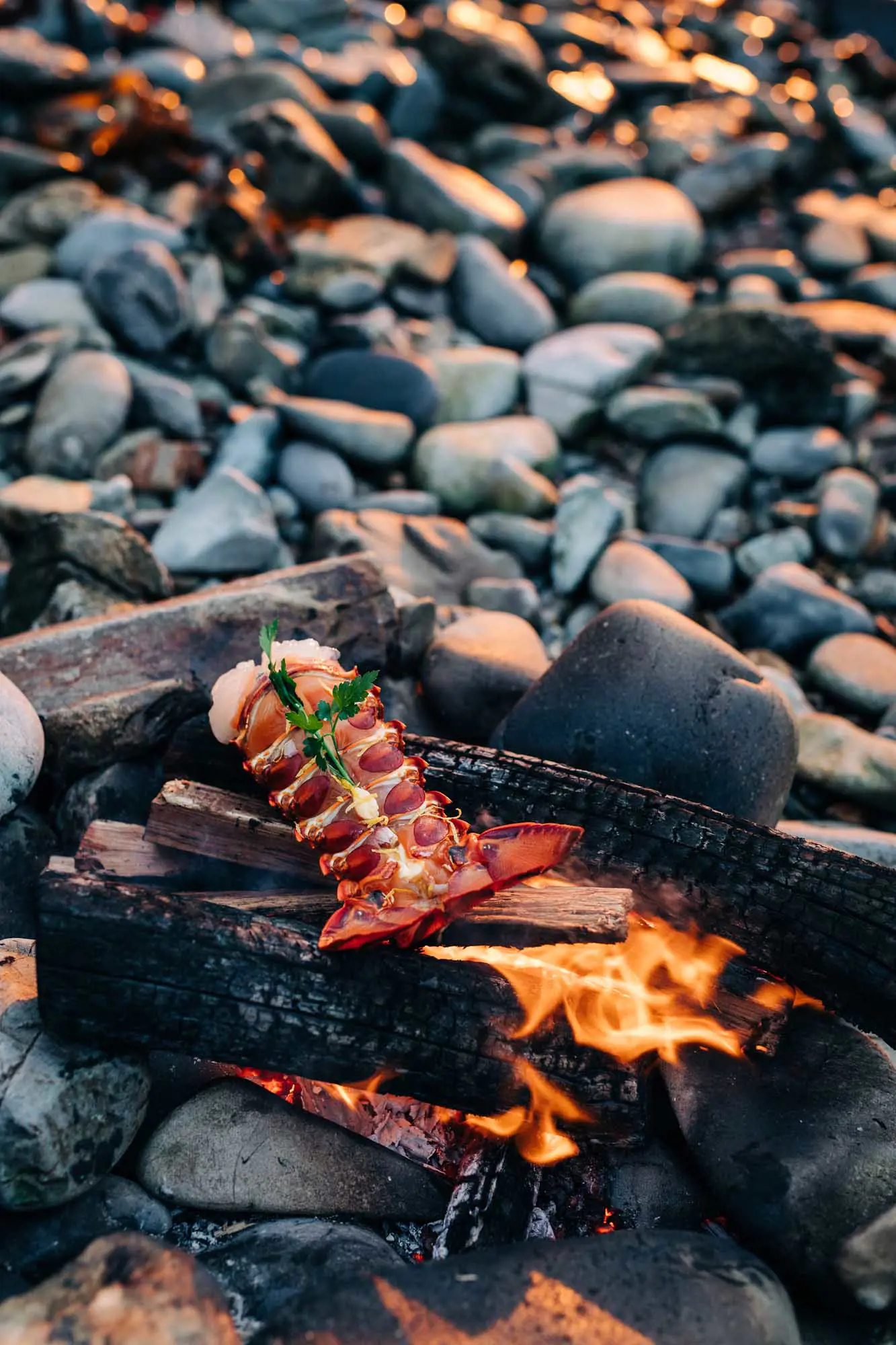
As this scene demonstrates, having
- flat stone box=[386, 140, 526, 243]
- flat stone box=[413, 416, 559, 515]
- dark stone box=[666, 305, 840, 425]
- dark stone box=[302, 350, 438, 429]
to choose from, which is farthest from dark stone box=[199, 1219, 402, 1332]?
flat stone box=[386, 140, 526, 243]

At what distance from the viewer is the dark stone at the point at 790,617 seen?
5660mm

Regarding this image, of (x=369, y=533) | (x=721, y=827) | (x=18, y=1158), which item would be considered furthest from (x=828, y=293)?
(x=18, y=1158)

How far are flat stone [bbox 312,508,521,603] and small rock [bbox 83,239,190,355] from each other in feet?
5.84

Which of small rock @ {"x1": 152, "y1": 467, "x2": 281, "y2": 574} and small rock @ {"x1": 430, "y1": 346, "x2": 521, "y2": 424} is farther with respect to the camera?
small rock @ {"x1": 430, "y1": 346, "x2": 521, "y2": 424}

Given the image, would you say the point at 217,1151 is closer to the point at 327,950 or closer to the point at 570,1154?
the point at 327,950

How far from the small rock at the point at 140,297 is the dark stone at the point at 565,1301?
556 cm

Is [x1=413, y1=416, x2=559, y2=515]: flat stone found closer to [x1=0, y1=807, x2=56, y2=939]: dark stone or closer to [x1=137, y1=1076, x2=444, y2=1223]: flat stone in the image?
[x1=0, y1=807, x2=56, y2=939]: dark stone

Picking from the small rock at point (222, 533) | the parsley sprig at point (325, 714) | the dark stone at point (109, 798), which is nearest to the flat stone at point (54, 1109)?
the dark stone at point (109, 798)

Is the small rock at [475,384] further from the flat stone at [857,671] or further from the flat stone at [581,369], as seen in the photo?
the flat stone at [857,671]

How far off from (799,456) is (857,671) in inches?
80.2

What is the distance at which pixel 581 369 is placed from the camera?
278 inches

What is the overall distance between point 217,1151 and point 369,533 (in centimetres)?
338

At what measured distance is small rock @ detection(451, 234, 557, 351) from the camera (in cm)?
757

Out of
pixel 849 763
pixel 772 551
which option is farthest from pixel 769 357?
pixel 849 763
